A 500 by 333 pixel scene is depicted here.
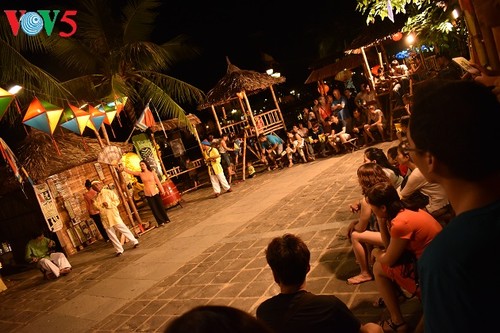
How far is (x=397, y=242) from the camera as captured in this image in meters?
3.01

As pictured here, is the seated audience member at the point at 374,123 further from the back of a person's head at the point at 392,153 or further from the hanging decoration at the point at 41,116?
the hanging decoration at the point at 41,116

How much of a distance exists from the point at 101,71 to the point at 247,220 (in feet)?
36.4

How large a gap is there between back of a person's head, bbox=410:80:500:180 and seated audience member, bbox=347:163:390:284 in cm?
291

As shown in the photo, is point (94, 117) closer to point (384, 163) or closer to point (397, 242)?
point (384, 163)

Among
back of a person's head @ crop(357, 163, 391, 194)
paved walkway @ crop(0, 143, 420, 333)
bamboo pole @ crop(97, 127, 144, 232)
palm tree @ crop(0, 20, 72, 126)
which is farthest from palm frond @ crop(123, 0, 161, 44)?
back of a person's head @ crop(357, 163, 391, 194)

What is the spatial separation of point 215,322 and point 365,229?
369 centimetres

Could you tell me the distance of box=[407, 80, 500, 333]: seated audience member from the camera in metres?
1.04

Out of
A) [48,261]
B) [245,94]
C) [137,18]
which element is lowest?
[48,261]

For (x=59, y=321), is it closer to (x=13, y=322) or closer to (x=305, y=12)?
(x=13, y=322)

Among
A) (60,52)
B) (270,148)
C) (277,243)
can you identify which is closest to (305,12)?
(270,148)

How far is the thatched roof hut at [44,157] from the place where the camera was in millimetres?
11773

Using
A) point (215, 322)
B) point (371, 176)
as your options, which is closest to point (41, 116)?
point (371, 176)

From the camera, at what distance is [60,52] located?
44.8ft

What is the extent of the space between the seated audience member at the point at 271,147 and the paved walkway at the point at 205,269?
11.6 feet
